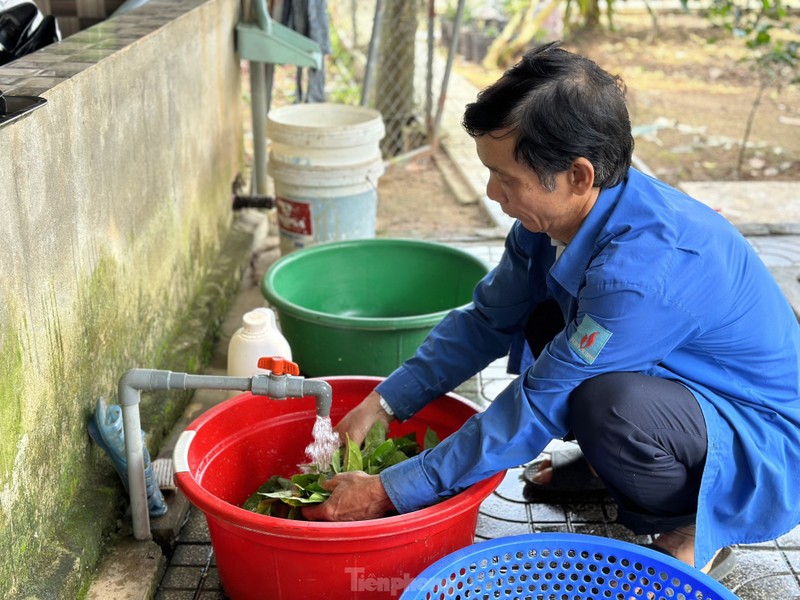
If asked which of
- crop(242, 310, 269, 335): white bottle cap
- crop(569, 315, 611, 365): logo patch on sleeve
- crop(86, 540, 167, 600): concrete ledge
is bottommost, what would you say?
crop(86, 540, 167, 600): concrete ledge

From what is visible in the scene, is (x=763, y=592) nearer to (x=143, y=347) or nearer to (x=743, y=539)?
(x=743, y=539)

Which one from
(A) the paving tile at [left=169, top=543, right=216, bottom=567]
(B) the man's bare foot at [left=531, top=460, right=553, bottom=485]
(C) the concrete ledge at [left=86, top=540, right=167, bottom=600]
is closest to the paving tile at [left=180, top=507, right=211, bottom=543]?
(A) the paving tile at [left=169, top=543, right=216, bottom=567]

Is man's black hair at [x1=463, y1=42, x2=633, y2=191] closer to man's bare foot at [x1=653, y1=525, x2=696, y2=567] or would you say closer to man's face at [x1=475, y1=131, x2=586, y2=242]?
man's face at [x1=475, y1=131, x2=586, y2=242]

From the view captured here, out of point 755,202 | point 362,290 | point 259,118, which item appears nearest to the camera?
point 362,290

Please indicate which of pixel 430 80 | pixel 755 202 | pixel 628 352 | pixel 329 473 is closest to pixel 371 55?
pixel 430 80

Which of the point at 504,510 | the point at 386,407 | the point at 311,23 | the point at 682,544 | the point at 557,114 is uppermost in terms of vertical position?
the point at 557,114

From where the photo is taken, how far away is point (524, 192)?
1956mm

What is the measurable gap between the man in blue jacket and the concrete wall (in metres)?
0.60

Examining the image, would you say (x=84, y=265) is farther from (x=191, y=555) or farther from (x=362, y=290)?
(x=362, y=290)

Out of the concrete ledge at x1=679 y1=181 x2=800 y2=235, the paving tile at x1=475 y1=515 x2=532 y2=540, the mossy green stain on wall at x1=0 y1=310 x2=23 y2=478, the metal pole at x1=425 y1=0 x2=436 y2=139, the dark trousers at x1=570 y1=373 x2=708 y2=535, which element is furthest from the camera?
the metal pole at x1=425 y1=0 x2=436 y2=139

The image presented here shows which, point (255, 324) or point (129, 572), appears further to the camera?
point (255, 324)

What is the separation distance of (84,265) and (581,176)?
1247mm

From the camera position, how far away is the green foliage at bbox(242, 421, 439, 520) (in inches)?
86.7

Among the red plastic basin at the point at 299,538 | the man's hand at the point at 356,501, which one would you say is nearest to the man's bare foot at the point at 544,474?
the red plastic basin at the point at 299,538
